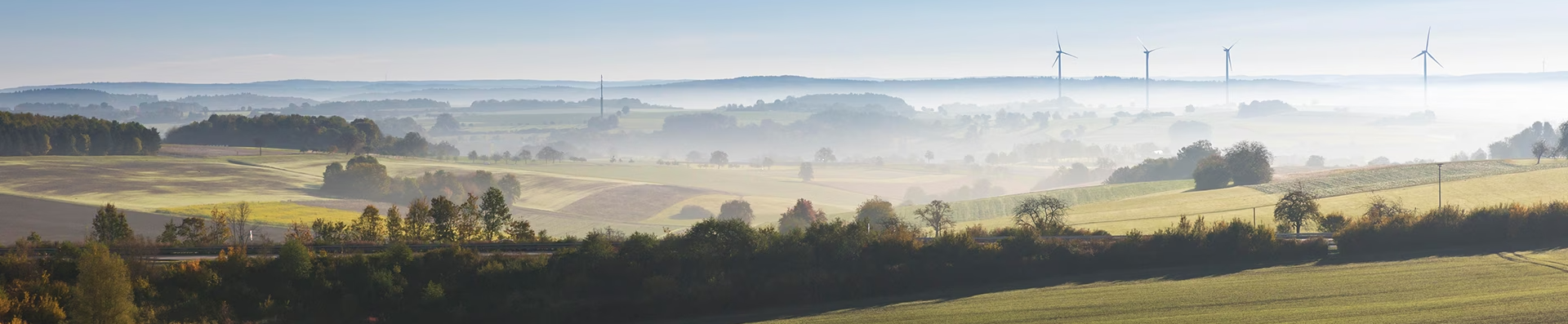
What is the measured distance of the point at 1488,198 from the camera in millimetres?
67812

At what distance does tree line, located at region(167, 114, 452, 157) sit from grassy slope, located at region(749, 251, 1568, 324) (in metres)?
112

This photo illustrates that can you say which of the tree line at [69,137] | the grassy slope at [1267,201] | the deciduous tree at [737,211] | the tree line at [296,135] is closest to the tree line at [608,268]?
the grassy slope at [1267,201]

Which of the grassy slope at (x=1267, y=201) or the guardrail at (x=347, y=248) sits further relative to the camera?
the grassy slope at (x=1267, y=201)

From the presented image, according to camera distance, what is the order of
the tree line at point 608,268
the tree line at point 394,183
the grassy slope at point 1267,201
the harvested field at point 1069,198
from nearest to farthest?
1. the tree line at point 608,268
2. the grassy slope at point 1267,201
3. the harvested field at point 1069,198
4. the tree line at point 394,183

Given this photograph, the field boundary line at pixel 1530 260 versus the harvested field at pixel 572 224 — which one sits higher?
the field boundary line at pixel 1530 260

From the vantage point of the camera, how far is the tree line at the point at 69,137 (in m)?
100

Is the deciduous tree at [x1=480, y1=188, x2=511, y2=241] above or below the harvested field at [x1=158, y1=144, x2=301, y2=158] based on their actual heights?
below

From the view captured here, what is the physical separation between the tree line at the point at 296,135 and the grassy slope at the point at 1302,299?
111895 mm

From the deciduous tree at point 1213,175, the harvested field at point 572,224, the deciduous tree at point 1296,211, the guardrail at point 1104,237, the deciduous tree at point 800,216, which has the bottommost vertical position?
the harvested field at point 572,224

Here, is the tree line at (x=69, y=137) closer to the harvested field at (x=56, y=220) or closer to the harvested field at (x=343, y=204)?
the harvested field at (x=56, y=220)

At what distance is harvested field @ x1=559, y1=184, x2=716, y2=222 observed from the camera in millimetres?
100938

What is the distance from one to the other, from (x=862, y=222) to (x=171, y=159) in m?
88.4

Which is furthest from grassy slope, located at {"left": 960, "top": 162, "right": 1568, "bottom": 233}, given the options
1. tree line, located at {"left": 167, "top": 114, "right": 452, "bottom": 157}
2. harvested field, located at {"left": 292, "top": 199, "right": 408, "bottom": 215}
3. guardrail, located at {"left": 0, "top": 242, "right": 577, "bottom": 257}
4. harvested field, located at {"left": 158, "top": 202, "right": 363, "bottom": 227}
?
tree line, located at {"left": 167, "top": 114, "right": 452, "bottom": 157}

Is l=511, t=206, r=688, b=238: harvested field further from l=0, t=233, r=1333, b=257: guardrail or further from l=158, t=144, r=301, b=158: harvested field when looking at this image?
l=158, t=144, r=301, b=158: harvested field
